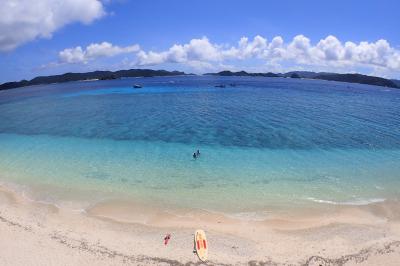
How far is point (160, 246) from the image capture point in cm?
1892

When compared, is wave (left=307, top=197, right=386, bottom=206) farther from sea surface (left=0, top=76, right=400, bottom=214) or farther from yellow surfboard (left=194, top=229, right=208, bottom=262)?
yellow surfboard (left=194, top=229, right=208, bottom=262)

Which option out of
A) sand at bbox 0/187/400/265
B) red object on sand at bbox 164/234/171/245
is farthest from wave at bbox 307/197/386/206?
red object on sand at bbox 164/234/171/245

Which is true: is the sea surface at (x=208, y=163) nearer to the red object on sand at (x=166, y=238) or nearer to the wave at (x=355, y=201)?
the wave at (x=355, y=201)

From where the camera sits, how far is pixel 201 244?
1866 centimetres

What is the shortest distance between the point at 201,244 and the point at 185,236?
1652 mm

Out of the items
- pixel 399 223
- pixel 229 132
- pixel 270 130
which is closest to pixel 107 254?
pixel 399 223

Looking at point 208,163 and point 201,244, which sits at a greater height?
point 208,163

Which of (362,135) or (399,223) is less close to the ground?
(362,135)

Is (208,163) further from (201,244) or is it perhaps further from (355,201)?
(201,244)

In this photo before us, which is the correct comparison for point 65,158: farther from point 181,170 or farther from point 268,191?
point 268,191

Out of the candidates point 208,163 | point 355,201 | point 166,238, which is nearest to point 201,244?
point 166,238

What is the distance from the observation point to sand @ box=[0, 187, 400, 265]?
58.1ft

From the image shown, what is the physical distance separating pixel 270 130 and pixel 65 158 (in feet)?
87.1

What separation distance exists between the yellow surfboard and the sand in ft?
1.14
